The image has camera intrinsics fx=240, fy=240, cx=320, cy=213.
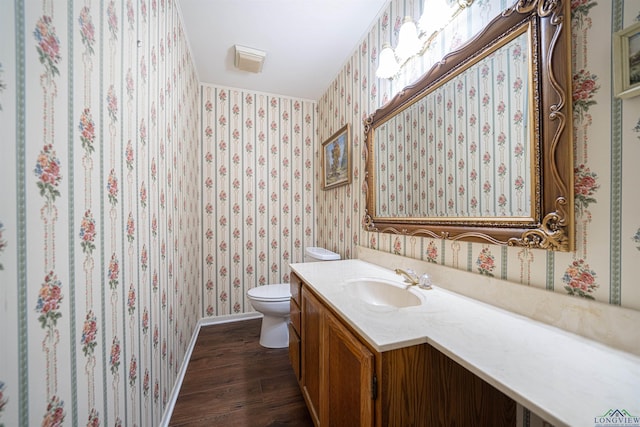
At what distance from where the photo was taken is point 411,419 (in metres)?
0.68

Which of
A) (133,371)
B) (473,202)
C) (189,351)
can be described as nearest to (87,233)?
(133,371)

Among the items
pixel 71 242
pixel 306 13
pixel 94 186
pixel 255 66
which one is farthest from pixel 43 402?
pixel 255 66

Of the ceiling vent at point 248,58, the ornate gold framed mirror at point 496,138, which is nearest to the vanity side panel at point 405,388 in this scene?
the ornate gold framed mirror at point 496,138

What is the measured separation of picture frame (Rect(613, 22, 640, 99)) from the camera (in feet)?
1.96

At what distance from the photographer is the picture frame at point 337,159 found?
2037mm

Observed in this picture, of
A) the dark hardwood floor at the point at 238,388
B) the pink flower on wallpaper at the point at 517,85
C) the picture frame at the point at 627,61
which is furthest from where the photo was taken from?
the dark hardwood floor at the point at 238,388

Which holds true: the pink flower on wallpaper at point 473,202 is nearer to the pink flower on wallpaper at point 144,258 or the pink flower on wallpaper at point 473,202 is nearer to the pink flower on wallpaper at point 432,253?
the pink flower on wallpaper at point 432,253

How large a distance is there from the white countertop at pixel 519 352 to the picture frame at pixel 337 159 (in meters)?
1.30

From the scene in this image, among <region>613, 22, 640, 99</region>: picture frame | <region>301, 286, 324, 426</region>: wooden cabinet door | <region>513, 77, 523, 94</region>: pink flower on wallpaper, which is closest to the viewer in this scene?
<region>613, 22, 640, 99</region>: picture frame

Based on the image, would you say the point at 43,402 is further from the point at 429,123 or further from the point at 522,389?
the point at 429,123

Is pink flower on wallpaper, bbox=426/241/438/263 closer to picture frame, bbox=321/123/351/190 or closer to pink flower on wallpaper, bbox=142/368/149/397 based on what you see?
picture frame, bbox=321/123/351/190

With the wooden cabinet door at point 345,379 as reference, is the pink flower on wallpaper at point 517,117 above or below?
above

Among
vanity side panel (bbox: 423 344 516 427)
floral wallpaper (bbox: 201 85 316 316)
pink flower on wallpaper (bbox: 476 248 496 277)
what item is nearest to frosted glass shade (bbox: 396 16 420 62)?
pink flower on wallpaper (bbox: 476 248 496 277)

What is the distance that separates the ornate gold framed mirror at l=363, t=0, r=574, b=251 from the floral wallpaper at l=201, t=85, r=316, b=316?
1.49 m
